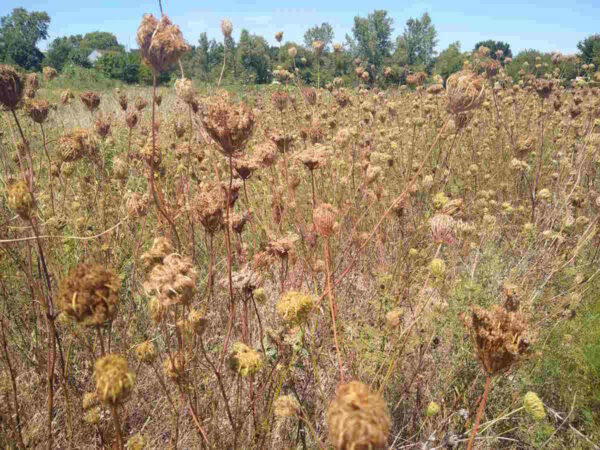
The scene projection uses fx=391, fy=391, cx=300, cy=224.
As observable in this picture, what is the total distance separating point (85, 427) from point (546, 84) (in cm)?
514

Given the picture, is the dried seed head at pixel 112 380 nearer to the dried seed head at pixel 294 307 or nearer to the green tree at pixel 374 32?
the dried seed head at pixel 294 307

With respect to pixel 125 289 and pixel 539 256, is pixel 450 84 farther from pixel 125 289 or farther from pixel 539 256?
pixel 125 289

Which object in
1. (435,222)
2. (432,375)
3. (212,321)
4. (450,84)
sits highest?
(450,84)

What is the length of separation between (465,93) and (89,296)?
63.9 inches

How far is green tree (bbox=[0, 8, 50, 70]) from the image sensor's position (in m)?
63.7

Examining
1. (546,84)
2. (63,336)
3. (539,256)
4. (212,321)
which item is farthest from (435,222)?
(546,84)

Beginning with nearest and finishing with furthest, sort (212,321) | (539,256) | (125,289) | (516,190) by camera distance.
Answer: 1. (212,321)
2. (125,289)
3. (539,256)
4. (516,190)

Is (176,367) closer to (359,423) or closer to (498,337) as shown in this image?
(359,423)

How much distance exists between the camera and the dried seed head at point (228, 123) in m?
1.30

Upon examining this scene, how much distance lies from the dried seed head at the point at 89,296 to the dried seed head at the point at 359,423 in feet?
1.83

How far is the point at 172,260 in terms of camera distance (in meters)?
1.15

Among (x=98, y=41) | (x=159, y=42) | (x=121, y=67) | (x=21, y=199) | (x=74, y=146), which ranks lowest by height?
(x=21, y=199)

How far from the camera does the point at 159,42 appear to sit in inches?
58.1

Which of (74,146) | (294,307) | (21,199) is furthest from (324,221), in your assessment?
(74,146)
